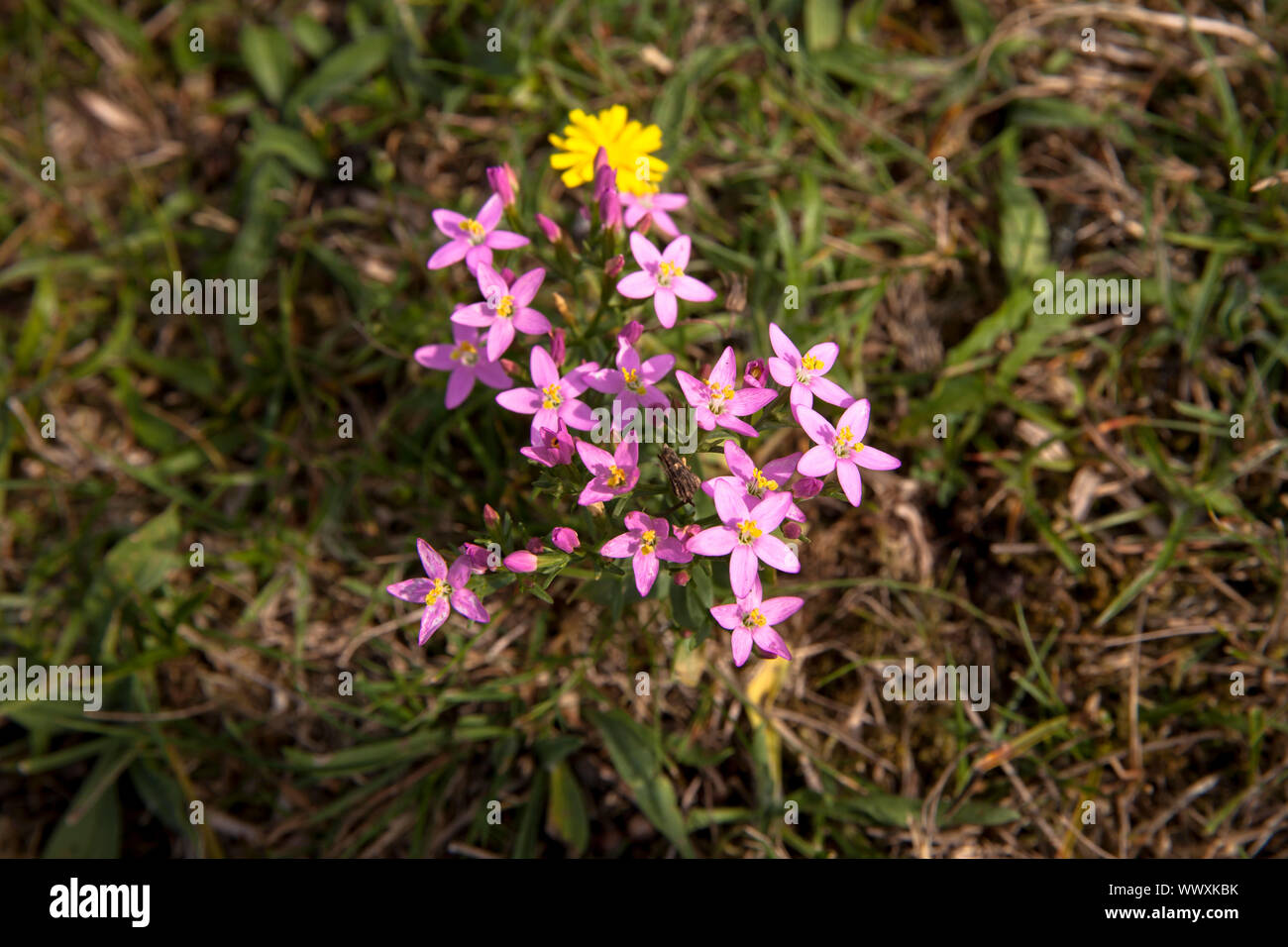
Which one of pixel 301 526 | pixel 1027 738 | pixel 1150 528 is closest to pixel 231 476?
pixel 301 526

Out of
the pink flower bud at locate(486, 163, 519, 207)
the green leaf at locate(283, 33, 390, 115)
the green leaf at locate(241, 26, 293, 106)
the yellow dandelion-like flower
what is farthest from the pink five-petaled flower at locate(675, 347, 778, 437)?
the green leaf at locate(241, 26, 293, 106)

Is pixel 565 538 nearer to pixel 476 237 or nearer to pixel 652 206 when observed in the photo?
pixel 476 237

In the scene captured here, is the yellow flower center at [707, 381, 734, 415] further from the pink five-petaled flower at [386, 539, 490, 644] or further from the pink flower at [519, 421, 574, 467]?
the pink five-petaled flower at [386, 539, 490, 644]

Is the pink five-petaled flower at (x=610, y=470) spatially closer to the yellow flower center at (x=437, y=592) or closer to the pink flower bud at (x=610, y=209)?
the yellow flower center at (x=437, y=592)

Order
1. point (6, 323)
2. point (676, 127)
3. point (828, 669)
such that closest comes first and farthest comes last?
point (828, 669) → point (676, 127) → point (6, 323)

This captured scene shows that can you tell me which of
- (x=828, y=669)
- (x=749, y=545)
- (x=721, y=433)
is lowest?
(x=828, y=669)

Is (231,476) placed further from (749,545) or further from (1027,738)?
(1027,738)

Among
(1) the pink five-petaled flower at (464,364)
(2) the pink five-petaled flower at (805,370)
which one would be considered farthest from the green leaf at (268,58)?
(2) the pink five-petaled flower at (805,370)
